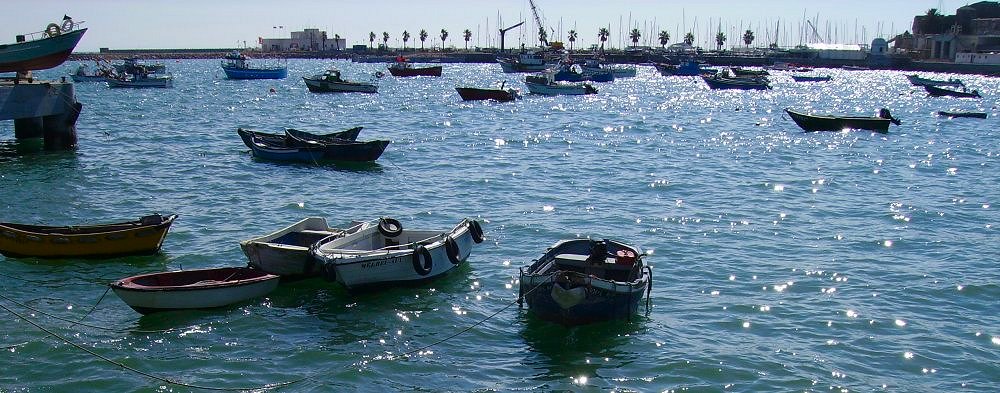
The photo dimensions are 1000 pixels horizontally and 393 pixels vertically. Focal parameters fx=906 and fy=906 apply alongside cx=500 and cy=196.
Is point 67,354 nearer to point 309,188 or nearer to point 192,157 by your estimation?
Answer: point 309,188

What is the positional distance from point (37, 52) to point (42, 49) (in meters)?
0.27

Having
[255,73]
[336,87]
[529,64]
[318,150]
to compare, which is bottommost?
[318,150]

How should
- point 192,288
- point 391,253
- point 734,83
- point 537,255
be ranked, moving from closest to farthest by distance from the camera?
point 192,288, point 391,253, point 537,255, point 734,83

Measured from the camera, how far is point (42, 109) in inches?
1730

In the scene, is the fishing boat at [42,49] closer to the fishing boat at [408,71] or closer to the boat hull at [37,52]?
the boat hull at [37,52]

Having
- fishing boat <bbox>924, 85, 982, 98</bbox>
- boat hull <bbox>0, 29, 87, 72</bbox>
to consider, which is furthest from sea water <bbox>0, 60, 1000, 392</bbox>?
fishing boat <bbox>924, 85, 982, 98</bbox>

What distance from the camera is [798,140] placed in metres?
61.4

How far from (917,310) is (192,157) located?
38.6 meters

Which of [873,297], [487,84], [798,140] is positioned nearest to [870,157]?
[798,140]

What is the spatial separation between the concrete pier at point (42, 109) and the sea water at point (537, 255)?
1.42m

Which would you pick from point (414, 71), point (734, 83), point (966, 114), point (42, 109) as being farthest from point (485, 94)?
point (414, 71)

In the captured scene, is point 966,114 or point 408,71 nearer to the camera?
point 966,114

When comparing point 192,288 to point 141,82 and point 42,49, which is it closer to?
point 42,49

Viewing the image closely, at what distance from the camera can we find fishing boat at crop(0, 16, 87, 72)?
1734 inches
